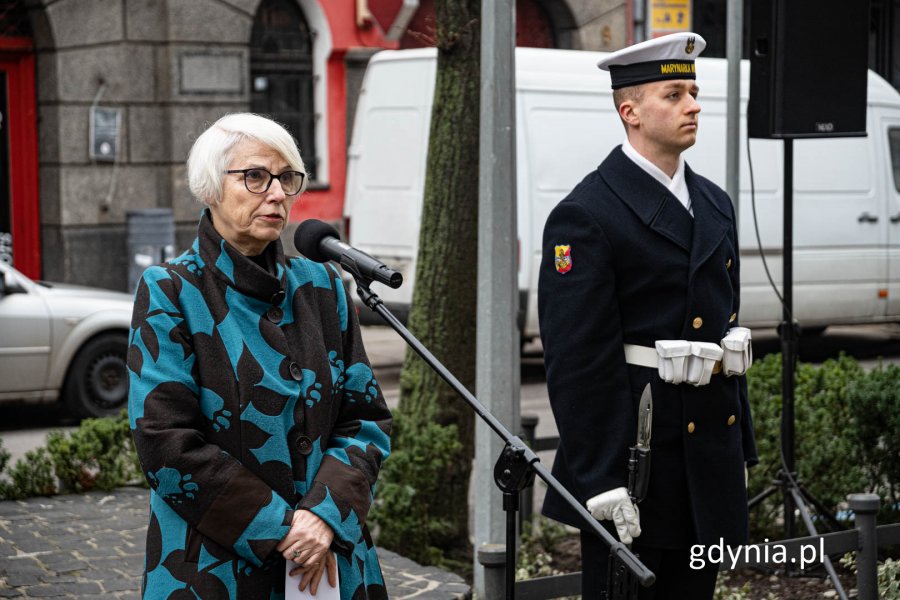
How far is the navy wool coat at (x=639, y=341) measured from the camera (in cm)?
348

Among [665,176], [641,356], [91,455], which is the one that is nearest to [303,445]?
[641,356]

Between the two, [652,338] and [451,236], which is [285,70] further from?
[652,338]

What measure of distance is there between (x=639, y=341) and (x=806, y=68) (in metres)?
2.93

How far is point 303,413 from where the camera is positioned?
2998 millimetres

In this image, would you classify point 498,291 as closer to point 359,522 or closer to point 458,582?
point 458,582

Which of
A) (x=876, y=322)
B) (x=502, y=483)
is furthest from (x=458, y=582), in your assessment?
(x=876, y=322)

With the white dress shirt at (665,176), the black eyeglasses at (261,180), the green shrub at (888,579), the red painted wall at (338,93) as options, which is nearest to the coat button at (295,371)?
the black eyeglasses at (261,180)

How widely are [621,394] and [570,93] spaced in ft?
30.3

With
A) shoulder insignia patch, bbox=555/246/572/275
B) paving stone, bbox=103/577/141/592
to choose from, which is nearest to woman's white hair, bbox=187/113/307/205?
shoulder insignia patch, bbox=555/246/572/275

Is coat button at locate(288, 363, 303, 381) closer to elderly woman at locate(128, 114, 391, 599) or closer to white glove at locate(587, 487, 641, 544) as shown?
elderly woman at locate(128, 114, 391, 599)

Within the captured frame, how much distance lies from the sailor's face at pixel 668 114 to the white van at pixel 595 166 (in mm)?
8492

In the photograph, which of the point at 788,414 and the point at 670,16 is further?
the point at 670,16

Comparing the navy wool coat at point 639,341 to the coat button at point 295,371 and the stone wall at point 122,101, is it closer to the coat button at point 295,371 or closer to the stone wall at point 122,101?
the coat button at point 295,371

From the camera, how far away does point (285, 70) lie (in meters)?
17.5
